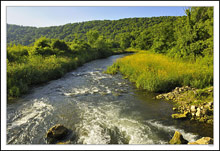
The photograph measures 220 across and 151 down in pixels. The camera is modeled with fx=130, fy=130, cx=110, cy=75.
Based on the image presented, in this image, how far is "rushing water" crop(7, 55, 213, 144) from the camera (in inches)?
187

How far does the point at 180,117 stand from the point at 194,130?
0.84 meters

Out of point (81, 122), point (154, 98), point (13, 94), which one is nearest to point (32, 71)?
point (13, 94)

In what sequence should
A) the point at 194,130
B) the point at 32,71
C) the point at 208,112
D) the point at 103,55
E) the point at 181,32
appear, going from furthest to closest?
the point at 103,55
the point at 181,32
the point at 32,71
the point at 208,112
the point at 194,130

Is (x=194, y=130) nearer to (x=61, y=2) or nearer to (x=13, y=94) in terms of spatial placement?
(x=61, y=2)

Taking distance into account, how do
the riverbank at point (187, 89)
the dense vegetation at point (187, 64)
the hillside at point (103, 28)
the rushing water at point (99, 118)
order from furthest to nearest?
the hillside at point (103, 28) → the dense vegetation at point (187, 64) → the riverbank at point (187, 89) → the rushing water at point (99, 118)

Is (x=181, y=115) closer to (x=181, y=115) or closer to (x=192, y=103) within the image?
(x=181, y=115)

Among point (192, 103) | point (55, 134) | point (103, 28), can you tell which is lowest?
point (55, 134)

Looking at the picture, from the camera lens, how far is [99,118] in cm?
604

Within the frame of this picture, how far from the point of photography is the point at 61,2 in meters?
5.03

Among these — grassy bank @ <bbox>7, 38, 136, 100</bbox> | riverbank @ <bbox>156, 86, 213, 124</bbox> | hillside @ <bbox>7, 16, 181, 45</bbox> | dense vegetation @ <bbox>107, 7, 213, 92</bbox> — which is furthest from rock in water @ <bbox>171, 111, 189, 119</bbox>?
hillside @ <bbox>7, 16, 181, 45</bbox>

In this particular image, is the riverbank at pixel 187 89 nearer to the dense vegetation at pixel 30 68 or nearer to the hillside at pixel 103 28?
the dense vegetation at pixel 30 68

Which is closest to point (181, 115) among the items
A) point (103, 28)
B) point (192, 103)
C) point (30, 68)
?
point (192, 103)

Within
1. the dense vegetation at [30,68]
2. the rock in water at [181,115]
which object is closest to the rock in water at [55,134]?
the rock in water at [181,115]

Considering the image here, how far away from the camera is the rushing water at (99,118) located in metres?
4.75
